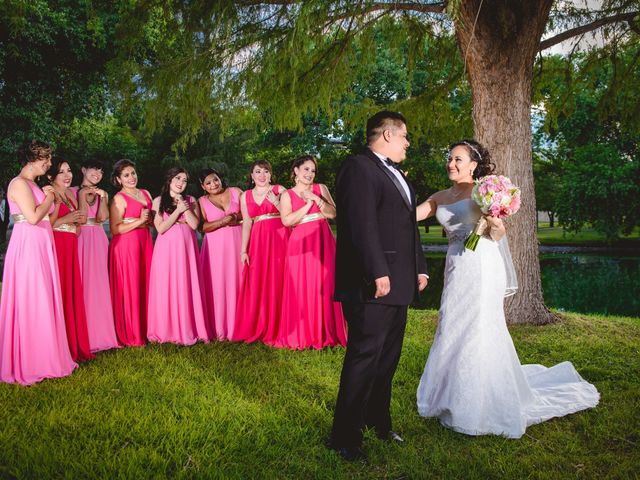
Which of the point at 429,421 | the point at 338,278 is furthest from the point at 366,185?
the point at 429,421

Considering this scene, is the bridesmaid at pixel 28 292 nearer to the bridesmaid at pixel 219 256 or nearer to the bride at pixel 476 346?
the bridesmaid at pixel 219 256

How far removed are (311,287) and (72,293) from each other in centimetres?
248

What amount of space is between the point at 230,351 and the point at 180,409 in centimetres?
183

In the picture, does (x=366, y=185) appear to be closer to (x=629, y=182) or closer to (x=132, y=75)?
(x=132, y=75)

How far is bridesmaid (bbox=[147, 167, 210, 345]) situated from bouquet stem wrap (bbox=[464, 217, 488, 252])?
3569 mm

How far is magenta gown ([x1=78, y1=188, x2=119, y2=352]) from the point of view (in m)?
5.93

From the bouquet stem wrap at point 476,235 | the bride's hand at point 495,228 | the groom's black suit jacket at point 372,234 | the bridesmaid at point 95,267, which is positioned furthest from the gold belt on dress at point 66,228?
the bride's hand at point 495,228

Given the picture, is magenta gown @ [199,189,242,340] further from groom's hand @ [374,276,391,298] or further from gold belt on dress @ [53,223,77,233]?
groom's hand @ [374,276,391,298]

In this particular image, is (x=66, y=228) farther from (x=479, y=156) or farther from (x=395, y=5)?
(x=395, y=5)

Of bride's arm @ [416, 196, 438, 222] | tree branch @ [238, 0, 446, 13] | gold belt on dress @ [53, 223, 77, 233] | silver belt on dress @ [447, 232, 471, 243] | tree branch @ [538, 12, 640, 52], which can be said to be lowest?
silver belt on dress @ [447, 232, 471, 243]

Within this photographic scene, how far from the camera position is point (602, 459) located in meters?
3.29

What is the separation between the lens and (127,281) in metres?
6.32

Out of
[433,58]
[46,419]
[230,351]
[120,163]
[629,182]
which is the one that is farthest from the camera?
[629,182]

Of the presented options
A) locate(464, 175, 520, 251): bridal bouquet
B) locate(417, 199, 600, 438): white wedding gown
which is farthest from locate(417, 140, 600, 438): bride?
locate(464, 175, 520, 251): bridal bouquet
